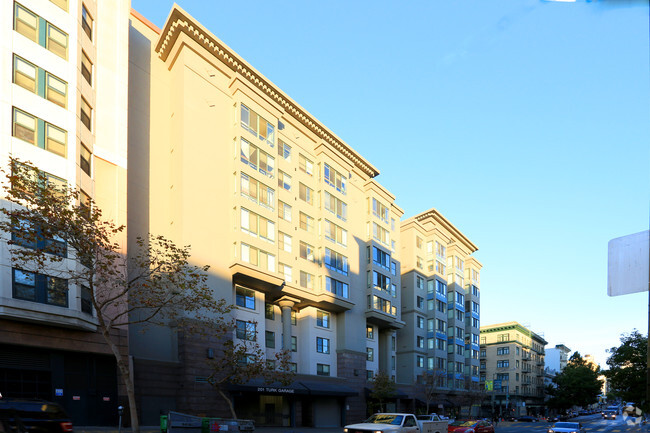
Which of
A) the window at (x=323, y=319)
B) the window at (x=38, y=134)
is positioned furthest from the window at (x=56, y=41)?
the window at (x=323, y=319)

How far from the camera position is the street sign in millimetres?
3334

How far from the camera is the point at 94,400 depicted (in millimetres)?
31625

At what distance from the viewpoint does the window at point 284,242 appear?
1937 inches


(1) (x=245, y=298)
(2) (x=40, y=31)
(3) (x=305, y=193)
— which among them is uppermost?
(2) (x=40, y=31)

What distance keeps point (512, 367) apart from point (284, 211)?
287 feet

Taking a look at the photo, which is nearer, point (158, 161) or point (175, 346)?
point (175, 346)

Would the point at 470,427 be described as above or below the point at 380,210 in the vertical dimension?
below

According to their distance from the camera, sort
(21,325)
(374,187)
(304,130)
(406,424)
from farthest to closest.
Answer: (374,187)
(304,130)
(21,325)
(406,424)

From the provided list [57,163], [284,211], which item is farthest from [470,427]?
[57,163]

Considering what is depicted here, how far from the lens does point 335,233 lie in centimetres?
5672

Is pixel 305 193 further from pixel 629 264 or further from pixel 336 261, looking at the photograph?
pixel 629 264

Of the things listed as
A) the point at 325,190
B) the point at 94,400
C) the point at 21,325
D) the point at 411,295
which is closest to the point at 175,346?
the point at 94,400

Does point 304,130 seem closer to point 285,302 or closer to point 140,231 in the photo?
point 285,302

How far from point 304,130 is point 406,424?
3846 centimetres
